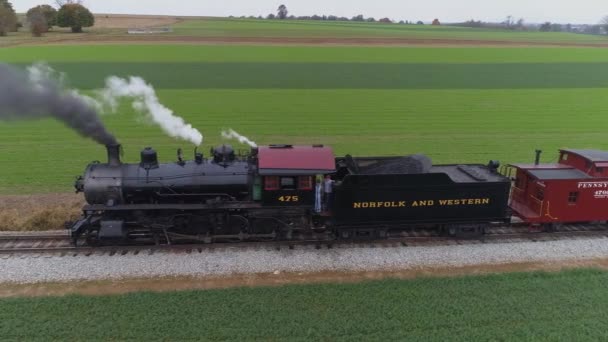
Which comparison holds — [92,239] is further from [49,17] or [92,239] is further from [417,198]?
[49,17]

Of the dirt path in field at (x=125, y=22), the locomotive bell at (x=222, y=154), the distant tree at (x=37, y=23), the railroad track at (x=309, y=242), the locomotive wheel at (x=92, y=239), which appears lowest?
the railroad track at (x=309, y=242)

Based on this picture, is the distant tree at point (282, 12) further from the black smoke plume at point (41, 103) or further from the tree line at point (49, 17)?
the black smoke plume at point (41, 103)

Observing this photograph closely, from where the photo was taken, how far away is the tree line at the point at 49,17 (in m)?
80.1

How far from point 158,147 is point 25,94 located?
13.3 metres

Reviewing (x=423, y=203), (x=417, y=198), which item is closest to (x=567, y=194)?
(x=423, y=203)

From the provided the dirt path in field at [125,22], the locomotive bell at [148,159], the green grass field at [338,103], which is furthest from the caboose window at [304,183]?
the dirt path in field at [125,22]

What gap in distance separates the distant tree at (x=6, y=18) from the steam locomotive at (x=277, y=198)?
82835 mm

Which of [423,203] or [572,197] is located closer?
[423,203]

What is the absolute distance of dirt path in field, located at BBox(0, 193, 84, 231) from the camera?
1539 centimetres

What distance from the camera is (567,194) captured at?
14547 mm

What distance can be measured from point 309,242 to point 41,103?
860 centimetres

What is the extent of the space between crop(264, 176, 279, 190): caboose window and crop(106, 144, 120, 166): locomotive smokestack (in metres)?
4.53

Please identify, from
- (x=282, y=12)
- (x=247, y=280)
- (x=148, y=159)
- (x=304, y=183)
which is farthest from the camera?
(x=282, y=12)

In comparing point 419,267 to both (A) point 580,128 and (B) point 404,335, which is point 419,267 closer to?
(B) point 404,335
